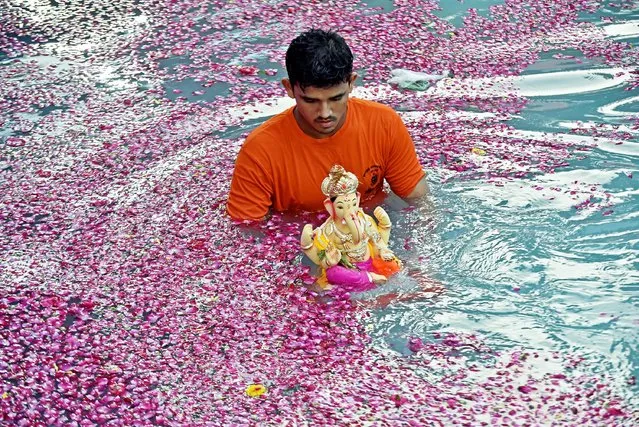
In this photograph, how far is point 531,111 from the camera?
6578mm

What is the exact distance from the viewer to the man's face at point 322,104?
15.4 feet

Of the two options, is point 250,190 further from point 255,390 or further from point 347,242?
point 255,390

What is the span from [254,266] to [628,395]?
1.90 m

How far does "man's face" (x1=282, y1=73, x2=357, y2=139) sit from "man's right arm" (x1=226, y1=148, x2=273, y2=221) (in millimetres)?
358

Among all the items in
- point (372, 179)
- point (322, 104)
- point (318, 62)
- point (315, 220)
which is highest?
point (318, 62)

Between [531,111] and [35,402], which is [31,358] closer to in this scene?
[35,402]

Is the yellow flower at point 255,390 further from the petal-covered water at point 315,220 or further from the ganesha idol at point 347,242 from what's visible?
the ganesha idol at point 347,242

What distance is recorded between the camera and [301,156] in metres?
5.00

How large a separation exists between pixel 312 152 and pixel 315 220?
14.8 inches

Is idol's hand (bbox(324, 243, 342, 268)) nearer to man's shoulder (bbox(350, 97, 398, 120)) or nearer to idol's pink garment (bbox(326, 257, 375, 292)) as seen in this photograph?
idol's pink garment (bbox(326, 257, 375, 292))

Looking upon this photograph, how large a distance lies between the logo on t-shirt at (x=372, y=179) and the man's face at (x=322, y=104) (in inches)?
14.5

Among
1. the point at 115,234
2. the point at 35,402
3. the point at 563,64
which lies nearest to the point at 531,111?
the point at 563,64

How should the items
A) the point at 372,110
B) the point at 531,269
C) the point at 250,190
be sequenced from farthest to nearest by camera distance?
the point at 372,110 → the point at 250,190 → the point at 531,269

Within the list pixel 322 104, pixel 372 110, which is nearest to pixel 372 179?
pixel 372 110
